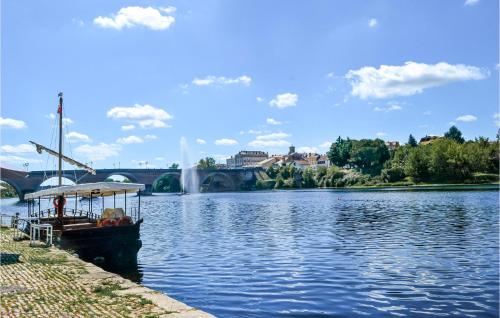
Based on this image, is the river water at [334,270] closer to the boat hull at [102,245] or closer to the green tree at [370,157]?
the boat hull at [102,245]

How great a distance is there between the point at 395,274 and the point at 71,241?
18500 millimetres

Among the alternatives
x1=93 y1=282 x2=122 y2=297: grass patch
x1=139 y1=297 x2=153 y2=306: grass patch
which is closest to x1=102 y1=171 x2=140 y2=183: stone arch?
x1=93 y1=282 x2=122 y2=297: grass patch

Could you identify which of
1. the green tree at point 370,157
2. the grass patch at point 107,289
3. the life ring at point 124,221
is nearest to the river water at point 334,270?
the life ring at point 124,221

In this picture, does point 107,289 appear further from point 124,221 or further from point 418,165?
point 418,165

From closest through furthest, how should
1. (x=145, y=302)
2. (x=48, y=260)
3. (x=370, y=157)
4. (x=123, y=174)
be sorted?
(x=145, y=302) < (x=48, y=260) < (x=123, y=174) < (x=370, y=157)

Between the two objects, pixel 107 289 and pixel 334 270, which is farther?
pixel 334 270

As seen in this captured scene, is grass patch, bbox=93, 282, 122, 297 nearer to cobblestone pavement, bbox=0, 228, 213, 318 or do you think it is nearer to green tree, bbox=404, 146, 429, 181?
cobblestone pavement, bbox=0, 228, 213, 318

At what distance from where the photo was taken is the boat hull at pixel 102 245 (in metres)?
29.0

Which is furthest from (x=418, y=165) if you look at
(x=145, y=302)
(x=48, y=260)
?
(x=145, y=302)

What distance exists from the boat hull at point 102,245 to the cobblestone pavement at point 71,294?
579 centimetres

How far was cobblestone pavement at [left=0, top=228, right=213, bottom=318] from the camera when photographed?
13.5 m

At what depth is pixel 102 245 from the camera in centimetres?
2933

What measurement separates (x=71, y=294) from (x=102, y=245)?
543 inches

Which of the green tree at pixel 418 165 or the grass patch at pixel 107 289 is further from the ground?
the green tree at pixel 418 165
